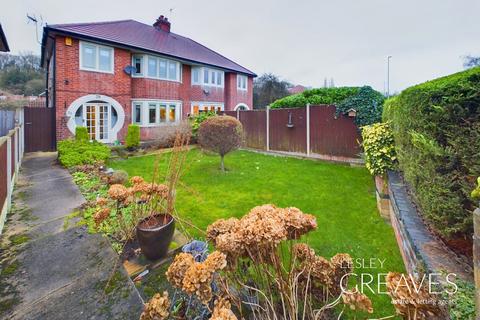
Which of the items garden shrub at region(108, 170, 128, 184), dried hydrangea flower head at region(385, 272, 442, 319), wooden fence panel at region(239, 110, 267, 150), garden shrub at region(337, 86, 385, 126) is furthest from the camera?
wooden fence panel at region(239, 110, 267, 150)

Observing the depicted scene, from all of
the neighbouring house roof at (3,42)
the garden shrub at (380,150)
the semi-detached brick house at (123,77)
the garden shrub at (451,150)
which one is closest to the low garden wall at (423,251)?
the garden shrub at (451,150)

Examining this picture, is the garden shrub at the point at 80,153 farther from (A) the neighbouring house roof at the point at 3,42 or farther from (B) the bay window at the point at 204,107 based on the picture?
(B) the bay window at the point at 204,107

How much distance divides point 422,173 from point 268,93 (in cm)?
2658

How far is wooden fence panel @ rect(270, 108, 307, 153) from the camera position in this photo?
10234 mm

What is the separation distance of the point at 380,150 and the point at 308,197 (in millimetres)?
1839

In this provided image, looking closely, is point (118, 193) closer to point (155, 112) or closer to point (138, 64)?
point (155, 112)

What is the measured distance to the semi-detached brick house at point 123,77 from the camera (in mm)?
11133

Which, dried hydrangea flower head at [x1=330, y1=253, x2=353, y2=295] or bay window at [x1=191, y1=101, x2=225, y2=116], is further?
bay window at [x1=191, y1=101, x2=225, y2=116]

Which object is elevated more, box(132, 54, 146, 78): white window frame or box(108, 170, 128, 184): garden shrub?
box(132, 54, 146, 78): white window frame

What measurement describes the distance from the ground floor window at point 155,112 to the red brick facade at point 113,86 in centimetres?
33

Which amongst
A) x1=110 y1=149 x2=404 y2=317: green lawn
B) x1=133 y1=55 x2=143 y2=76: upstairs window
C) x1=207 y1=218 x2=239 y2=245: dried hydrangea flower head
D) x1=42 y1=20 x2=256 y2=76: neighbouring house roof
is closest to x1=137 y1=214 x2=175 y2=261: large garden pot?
x1=110 y1=149 x2=404 y2=317: green lawn

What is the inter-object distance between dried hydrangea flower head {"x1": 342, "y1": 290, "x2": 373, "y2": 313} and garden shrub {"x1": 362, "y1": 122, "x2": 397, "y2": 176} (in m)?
4.29

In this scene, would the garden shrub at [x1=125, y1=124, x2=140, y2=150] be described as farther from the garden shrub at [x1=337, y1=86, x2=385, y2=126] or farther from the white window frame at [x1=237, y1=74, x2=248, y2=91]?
the white window frame at [x1=237, y1=74, x2=248, y2=91]

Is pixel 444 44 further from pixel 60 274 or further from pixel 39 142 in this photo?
pixel 39 142
